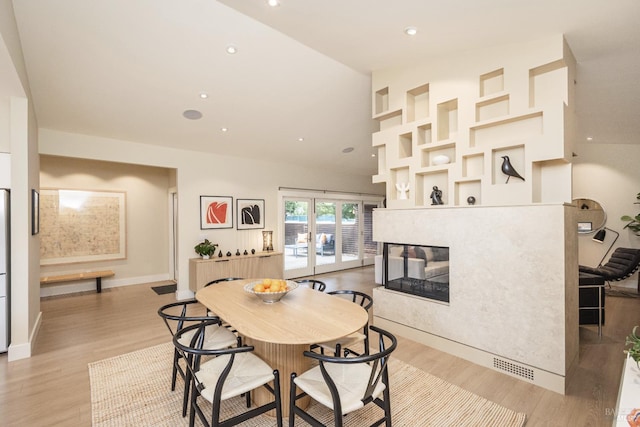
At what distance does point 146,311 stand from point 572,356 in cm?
519

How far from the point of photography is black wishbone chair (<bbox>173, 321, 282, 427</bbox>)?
1756mm

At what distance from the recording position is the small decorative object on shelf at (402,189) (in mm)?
3688

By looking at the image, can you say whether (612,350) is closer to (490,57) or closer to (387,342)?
(387,342)

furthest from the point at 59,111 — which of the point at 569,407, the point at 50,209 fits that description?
the point at 569,407

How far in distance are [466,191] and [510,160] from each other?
498 millimetres

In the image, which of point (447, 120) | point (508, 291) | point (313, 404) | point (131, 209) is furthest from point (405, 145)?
point (131, 209)

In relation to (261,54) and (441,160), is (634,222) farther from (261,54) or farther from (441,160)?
(261,54)

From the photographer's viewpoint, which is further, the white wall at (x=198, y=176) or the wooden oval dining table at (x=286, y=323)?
the white wall at (x=198, y=176)

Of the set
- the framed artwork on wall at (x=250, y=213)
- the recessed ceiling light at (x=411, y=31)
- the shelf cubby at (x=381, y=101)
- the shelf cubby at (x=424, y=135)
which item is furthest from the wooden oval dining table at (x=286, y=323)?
the framed artwork on wall at (x=250, y=213)

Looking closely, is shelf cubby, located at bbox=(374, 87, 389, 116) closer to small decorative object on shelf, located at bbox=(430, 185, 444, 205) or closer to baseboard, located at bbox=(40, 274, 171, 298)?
small decorative object on shelf, located at bbox=(430, 185, 444, 205)

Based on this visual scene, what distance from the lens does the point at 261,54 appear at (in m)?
3.42

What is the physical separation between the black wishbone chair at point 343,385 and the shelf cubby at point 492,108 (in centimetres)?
247

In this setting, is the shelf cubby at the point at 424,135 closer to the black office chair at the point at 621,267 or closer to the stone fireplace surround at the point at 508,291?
the stone fireplace surround at the point at 508,291

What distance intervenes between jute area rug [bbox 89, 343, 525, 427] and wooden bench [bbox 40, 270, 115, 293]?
10.9ft
